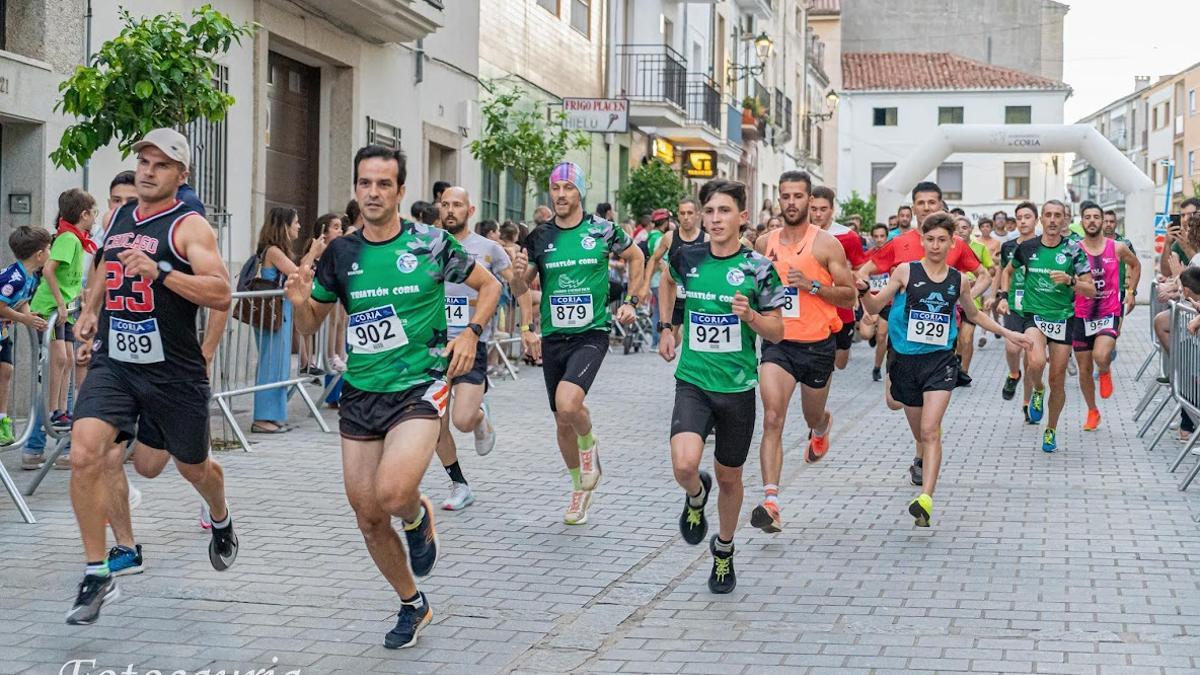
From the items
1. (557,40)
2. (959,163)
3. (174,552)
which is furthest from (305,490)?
(959,163)

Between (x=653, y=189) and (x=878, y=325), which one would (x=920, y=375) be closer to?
(x=878, y=325)

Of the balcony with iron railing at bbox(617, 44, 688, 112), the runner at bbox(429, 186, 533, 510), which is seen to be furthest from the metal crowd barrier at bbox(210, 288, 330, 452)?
the balcony with iron railing at bbox(617, 44, 688, 112)

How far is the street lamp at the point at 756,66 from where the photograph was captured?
3816cm

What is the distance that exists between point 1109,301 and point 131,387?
8.70 metres

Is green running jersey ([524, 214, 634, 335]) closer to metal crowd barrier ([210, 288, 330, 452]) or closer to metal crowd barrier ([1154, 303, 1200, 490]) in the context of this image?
metal crowd barrier ([210, 288, 330, 452])

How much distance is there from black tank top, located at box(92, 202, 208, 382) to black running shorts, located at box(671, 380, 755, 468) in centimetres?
211

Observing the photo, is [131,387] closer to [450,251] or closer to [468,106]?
[450,251]

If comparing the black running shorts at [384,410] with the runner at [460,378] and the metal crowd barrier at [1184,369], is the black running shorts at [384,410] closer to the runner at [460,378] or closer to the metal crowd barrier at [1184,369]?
the runner at [460,378]

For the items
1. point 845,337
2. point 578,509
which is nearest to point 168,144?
point 578,509

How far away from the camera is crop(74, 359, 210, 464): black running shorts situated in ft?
20.9

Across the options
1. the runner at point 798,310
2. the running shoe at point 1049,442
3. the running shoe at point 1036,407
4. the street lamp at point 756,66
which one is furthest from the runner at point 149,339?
the street lamp at point 756,66

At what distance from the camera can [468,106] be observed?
23.2m

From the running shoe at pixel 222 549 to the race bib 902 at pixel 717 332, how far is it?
216 cm

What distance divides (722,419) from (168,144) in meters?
2.58
